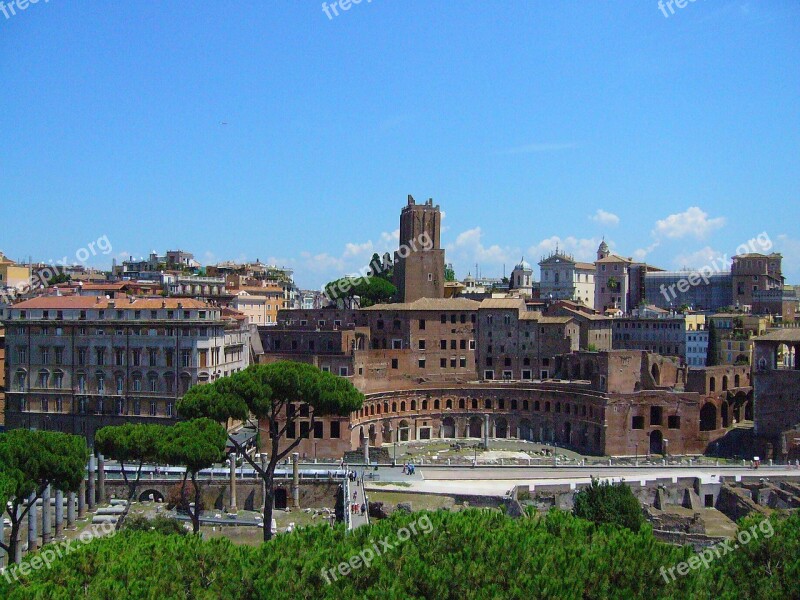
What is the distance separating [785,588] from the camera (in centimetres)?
2145

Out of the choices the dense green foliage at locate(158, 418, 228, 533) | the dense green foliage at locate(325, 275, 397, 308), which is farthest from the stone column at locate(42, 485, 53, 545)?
the dense green foliage at locate(325, 275, 397, 308)

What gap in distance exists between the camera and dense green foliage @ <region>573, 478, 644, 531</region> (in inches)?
1561

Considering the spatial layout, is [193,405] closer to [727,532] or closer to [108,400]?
[108,400]

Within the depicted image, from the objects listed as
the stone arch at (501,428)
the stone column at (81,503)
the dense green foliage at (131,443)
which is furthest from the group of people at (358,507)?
the stone arch at (501,428)

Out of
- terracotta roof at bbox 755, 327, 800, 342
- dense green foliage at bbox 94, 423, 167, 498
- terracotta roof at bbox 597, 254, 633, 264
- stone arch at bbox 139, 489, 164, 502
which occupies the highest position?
terracotta roof at bbox 597, 254, 633, 264

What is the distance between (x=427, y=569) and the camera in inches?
825

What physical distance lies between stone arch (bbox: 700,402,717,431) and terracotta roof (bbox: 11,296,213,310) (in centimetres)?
3676

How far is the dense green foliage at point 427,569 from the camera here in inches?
799

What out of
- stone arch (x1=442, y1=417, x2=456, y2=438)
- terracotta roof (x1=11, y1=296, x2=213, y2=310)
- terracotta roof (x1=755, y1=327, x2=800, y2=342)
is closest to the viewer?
terracotta roof (x1=11, y1=296, x2=213, y2=310)

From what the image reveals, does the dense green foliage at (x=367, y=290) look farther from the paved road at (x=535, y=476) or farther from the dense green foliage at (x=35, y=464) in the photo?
the dense green foliage at (x=35, y=464)

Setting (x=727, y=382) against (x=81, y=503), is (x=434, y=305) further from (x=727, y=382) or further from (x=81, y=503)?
(x=81, y=503)

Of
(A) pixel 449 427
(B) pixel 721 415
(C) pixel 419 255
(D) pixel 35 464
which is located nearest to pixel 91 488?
(D) pixel 35 464

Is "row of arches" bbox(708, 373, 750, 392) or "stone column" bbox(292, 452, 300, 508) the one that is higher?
"row of arches" bbox(708, 373, 750, 392)

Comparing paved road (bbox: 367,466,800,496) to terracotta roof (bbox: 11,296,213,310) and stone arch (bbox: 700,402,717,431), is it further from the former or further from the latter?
terracotta roof (bbox: 11,296,213,310)
